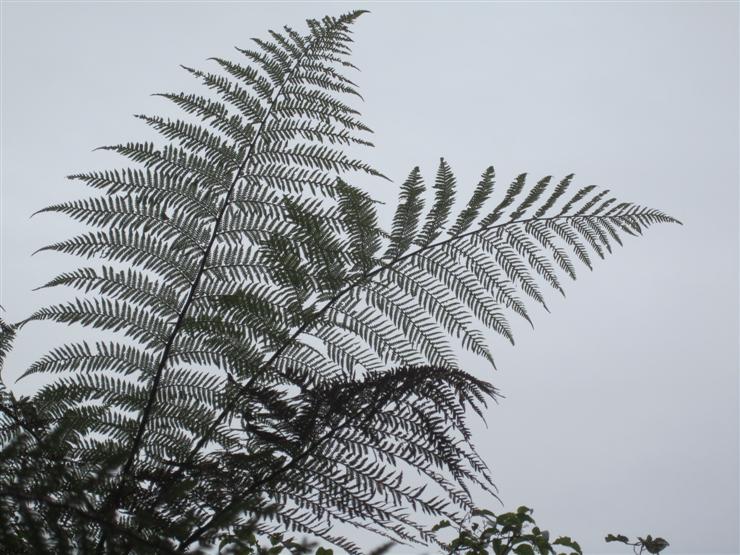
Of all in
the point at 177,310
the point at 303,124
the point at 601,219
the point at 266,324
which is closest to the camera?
the point at 266,324

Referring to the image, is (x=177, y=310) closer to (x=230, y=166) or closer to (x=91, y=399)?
(x=91, y=399)

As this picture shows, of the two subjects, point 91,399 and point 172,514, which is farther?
point 91,399

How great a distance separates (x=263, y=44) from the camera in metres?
2.73

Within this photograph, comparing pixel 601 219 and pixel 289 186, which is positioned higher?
pixel 601 219

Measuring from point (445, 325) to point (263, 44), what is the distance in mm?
1451

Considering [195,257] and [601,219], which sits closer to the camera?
[195,257]

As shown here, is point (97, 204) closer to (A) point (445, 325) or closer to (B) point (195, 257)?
(B) point (195, 257)

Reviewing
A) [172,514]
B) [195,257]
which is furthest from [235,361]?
[172,514]

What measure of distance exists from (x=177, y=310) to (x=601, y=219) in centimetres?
153

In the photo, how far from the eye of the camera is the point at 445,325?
2.16 m

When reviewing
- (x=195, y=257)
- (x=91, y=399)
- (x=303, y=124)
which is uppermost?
(x=303, y=124)

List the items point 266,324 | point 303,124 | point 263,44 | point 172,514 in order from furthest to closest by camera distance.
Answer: point 263,44, point 303,124, point 266,324, point 172,514

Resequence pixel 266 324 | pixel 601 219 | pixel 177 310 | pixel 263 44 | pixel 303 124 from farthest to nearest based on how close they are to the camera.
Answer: pixel 263 44
pixel 303 124
pixel 601 219
pixel 177 310
pixel 266 324

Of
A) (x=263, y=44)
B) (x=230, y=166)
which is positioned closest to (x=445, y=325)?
(x=230, y=166)
